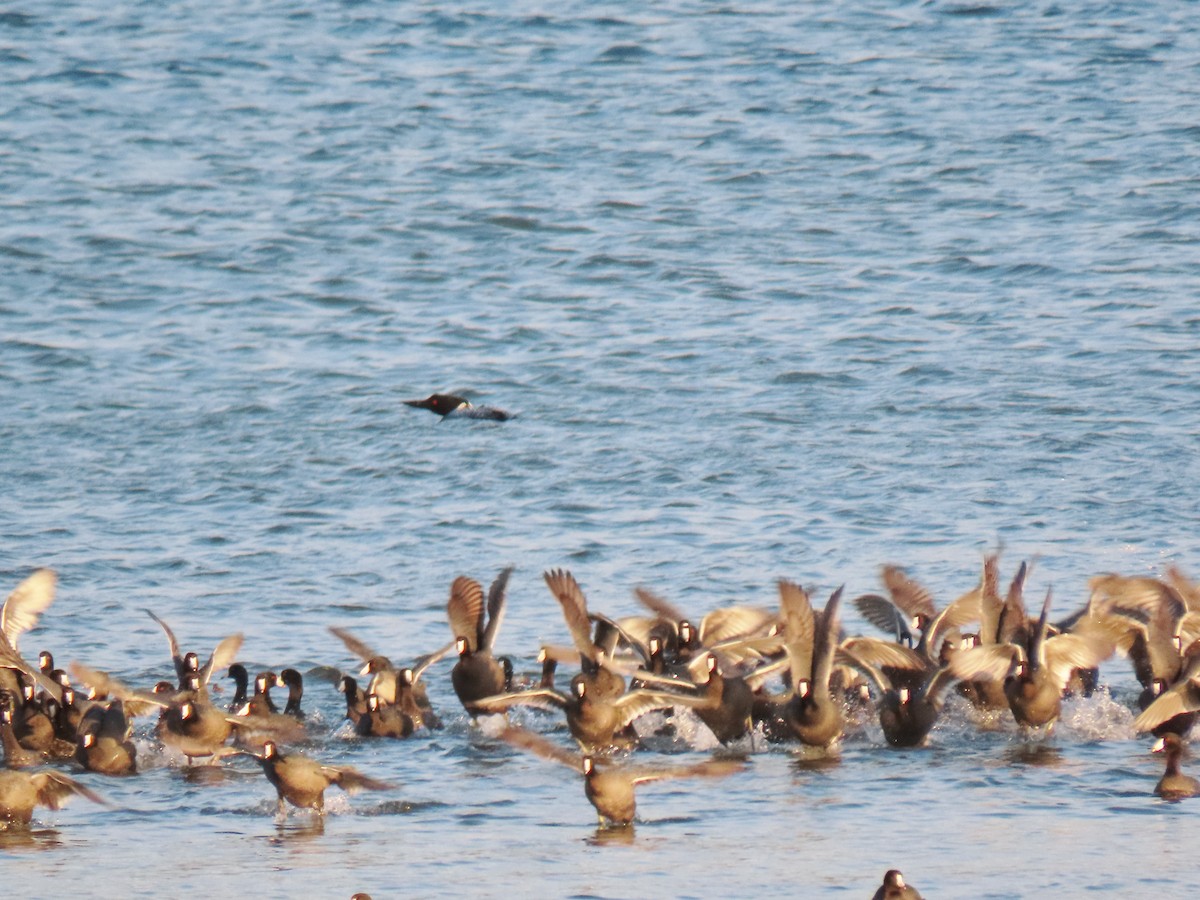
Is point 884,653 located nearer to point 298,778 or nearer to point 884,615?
point 884,615

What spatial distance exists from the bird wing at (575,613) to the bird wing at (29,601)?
4.15 meters

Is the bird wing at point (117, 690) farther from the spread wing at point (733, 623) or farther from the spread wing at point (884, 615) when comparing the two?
the spread wing at point (884, 615)

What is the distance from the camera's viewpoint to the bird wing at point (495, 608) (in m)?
15.1

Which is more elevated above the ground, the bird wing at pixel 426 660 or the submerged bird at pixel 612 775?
the submerged bird at pixel 612 775

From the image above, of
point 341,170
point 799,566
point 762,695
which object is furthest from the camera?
point 341,170

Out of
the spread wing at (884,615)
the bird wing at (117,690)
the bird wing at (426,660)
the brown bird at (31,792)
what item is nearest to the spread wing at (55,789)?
the brown bird at (31,792)

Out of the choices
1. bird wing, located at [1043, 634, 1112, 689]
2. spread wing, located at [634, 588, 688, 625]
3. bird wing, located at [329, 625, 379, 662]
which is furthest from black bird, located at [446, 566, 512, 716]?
bird wing, located at [1043, 634, 1112, 689]

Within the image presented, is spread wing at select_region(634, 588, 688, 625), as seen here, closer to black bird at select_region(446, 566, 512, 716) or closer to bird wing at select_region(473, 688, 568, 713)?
black bird at select_region(446, 566, 512, 716)

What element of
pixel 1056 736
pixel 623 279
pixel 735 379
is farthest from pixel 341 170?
pixel 1056 736

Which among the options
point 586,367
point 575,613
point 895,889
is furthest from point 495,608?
point 586,367

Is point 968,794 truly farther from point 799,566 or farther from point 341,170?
point 341,170

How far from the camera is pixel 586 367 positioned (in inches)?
989

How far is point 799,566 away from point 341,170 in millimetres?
18388

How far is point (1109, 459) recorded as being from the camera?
20625 millimetres
